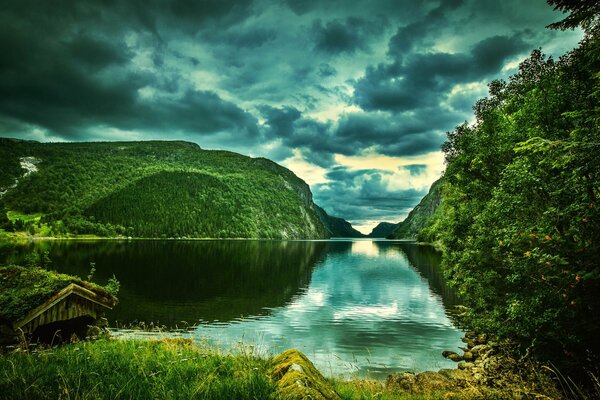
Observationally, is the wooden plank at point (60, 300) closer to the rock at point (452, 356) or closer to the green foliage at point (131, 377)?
the green foliage at point (131, 377)

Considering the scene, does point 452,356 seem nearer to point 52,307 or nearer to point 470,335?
point 470,335

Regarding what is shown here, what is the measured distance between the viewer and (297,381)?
729cm

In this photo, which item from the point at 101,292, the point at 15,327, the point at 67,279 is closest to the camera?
the point at 15,327

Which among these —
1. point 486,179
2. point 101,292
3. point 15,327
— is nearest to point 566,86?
point 486,179

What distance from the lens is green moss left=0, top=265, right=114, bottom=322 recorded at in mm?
12836

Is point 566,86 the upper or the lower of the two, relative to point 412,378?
upper

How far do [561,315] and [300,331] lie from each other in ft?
72.3

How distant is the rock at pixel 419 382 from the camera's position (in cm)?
1691

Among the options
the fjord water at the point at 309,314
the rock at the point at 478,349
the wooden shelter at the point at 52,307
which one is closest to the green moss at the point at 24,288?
the wooden shelter at the point at 52,307

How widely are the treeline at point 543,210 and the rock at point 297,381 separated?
7927 mm

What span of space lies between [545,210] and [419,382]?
1076 cm

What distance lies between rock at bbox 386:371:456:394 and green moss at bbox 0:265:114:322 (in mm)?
15928

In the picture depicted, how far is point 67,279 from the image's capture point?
14734mm

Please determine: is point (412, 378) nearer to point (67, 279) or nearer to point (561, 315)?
point (561, 315)
